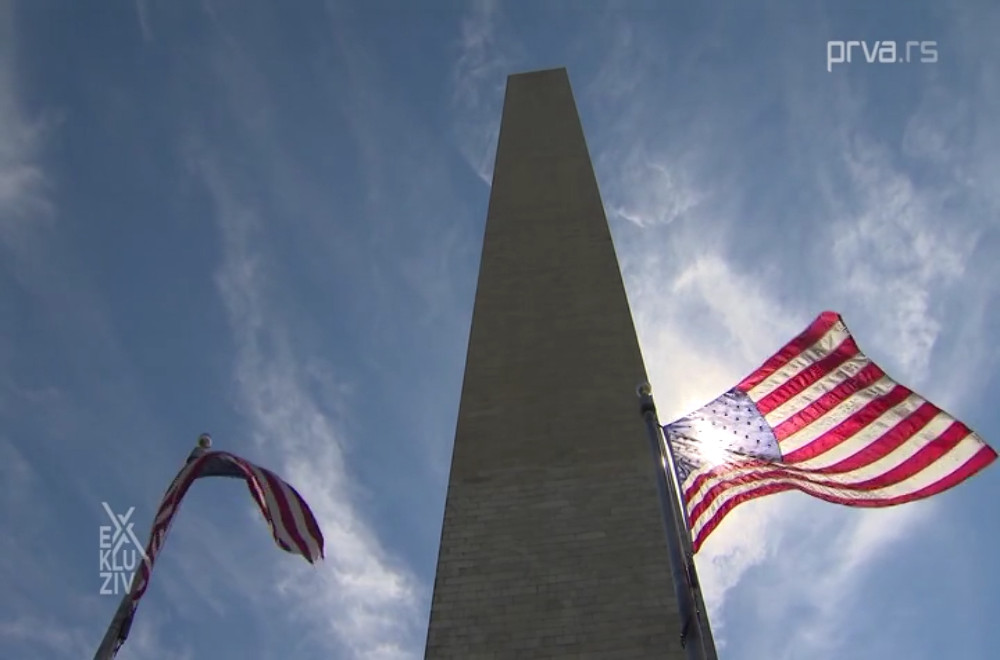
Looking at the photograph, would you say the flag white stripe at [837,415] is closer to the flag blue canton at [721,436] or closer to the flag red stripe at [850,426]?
the flag red stripe at [850,426]

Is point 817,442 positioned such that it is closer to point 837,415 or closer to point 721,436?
point 837,415

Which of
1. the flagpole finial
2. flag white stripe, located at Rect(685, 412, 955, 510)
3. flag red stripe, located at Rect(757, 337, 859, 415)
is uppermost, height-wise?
flag red stripe, located at Rect(757, 337, 859, 415)

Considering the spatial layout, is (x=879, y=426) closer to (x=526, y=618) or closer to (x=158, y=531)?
(x=526, y=618)

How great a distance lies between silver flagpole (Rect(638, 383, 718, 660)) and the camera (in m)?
6.32

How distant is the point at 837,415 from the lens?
27.1 feet

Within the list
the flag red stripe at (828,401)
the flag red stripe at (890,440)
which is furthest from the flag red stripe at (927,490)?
the flag red stripe at (828,401)

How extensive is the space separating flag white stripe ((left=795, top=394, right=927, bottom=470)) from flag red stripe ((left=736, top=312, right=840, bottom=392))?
33.5 inches

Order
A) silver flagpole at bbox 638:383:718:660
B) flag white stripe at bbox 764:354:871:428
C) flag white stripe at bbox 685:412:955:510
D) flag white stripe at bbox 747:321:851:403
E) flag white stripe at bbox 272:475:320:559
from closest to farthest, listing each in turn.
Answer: silver flagpole at bbox 638:383:718:660, flag white stripe at bbox 685:412:955:510, flag white stripe at bbox 764:354:871:428, flag white stripe at bbox 747:321:851:403, flag white stripe at bbox 272:475:320:559

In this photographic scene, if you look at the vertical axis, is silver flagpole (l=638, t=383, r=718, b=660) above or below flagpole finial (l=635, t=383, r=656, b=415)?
below

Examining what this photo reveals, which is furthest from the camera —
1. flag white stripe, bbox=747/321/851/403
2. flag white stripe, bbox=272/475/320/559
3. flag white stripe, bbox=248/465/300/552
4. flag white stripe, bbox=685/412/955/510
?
flag white stripe, bbox=272/475/320/559

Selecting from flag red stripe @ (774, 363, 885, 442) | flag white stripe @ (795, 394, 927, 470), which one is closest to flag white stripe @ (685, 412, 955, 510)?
flag white stripe @ (795, 394, 927, 470)

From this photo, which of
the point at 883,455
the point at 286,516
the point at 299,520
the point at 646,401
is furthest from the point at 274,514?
the point at 883,455

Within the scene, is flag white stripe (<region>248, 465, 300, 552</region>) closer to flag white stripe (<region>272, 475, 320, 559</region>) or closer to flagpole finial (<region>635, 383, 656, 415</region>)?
flag white stripe (<region>272, 475, 320, 559</region>)

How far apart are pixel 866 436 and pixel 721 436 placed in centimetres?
137
